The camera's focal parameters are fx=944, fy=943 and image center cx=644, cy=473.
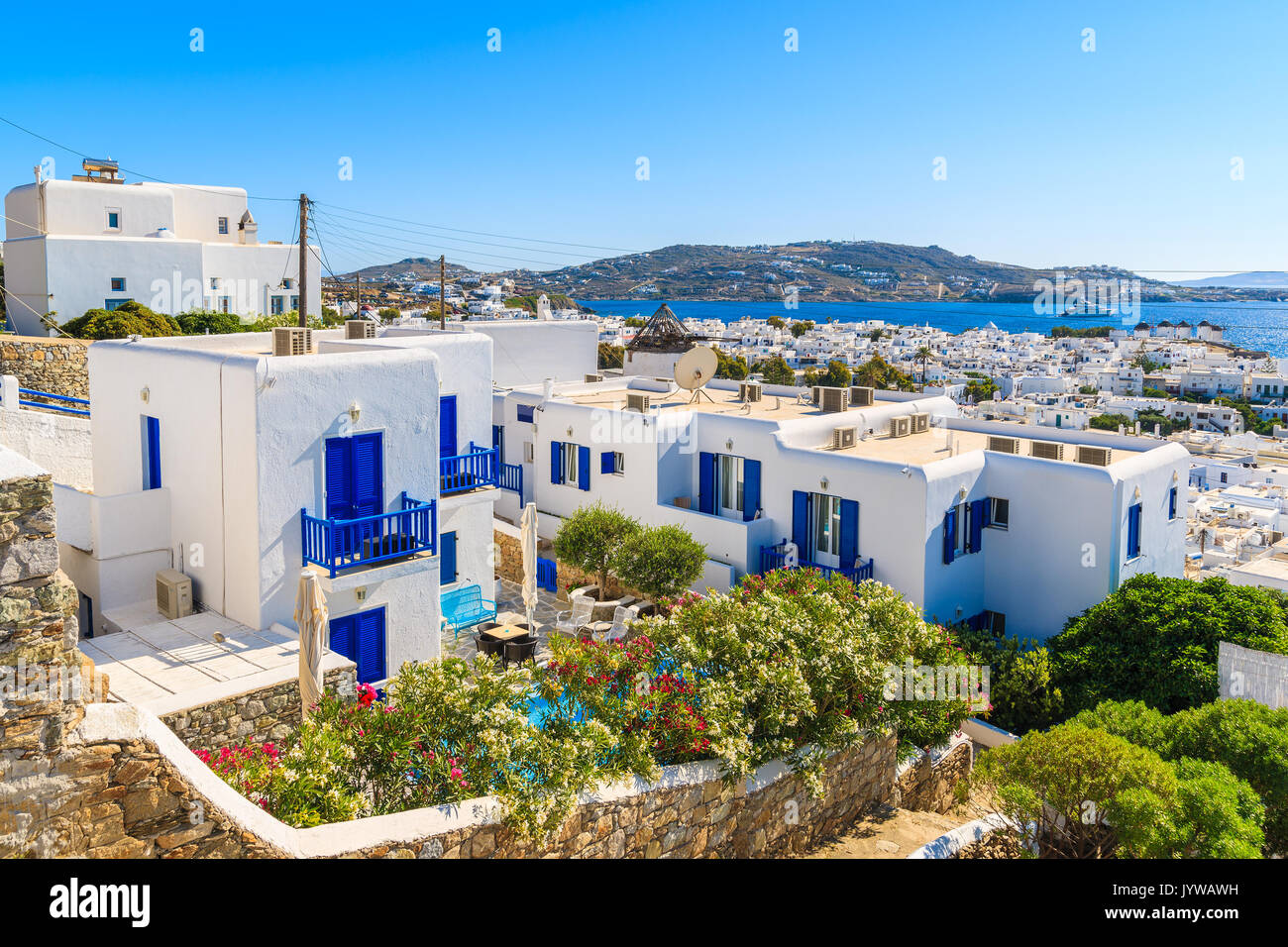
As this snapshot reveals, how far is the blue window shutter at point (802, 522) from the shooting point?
18.5m

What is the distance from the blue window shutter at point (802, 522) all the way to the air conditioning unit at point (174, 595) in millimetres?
10812

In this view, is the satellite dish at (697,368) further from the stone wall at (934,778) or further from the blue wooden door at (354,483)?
the stone wall at (934,778)

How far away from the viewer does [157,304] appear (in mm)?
37500

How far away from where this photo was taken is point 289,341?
45.5 ft

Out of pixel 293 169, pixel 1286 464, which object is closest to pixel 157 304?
pixel 293 169

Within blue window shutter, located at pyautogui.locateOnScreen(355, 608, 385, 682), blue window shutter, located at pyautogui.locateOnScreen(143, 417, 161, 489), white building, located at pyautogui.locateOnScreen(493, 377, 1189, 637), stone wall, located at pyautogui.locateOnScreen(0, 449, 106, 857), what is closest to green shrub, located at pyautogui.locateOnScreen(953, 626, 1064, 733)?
white building, located at pyautogui.locateOnScreen(493, 377, 1189, 637)

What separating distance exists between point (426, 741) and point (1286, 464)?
243 feet

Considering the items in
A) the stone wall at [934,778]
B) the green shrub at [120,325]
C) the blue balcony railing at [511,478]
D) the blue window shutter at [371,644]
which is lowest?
the stone wall at [934,778]

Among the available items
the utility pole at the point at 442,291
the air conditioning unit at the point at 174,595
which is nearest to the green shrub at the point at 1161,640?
the air conditioning unit at the point at 174,595

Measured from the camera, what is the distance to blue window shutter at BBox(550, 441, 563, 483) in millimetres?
23384

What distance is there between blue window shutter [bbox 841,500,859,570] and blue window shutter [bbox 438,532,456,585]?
7.06 metres

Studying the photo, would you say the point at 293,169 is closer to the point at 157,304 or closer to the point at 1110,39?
the point at 157,304

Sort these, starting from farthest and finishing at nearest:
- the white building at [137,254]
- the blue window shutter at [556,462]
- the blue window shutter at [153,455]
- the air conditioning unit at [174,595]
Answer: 1. the white building at [137,254]
2. the blue window shutter at [556,462]
3. the blue window shutter at [153,455]
4. the air conditioning unit at [174,595]

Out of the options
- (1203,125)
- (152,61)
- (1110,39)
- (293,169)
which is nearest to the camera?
(152,61)
